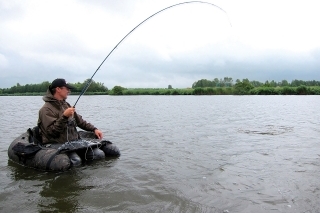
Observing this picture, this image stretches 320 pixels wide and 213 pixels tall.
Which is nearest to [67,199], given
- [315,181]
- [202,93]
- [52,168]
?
[52,168]

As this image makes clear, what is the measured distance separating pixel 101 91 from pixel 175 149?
97945 millimetres

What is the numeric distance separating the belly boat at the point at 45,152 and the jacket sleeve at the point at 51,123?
341mm

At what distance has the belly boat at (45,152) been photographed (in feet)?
23.1

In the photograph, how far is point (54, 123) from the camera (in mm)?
7371

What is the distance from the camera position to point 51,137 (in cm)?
775

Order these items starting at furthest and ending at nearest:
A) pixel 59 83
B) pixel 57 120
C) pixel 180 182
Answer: pixel 59 83, pixel 57 120, pixel 180 182

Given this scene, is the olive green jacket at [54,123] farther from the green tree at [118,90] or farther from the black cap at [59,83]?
the green tree at [118,90]

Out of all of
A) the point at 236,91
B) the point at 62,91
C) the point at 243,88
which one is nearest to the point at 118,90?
the point at 236,91

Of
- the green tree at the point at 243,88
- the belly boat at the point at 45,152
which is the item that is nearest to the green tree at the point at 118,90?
the green tree at the point at 243,88

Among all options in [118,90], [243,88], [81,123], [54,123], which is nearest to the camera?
[54,123]

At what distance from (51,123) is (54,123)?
0.10m

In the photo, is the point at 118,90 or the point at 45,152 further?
the point at 118,90

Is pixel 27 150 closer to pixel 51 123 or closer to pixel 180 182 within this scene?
pixel 51 123

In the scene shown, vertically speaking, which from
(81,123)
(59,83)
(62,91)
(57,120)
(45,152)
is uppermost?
(59,83)
